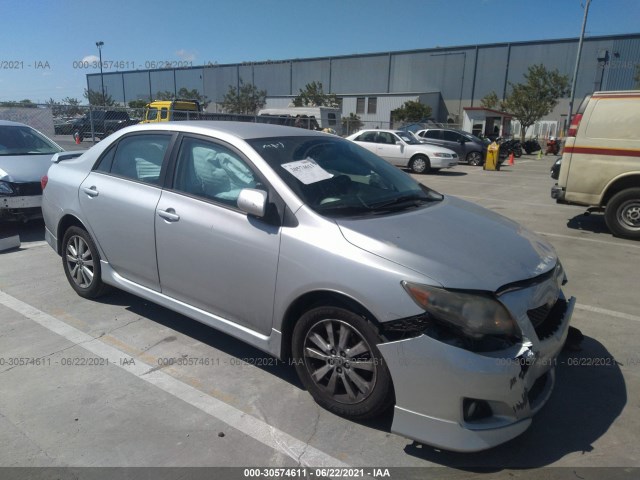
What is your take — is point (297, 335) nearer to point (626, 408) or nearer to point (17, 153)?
point (626, 408)

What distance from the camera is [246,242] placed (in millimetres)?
3057

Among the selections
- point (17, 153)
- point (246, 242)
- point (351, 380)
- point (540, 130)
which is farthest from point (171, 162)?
point (540, 130)

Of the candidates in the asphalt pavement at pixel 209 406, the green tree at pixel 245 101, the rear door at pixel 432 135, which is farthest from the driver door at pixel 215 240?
the green tree at pixel 245 101

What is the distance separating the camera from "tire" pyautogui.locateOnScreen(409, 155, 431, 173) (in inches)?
690

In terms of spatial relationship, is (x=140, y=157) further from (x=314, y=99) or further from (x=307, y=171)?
(x=314, y=99)

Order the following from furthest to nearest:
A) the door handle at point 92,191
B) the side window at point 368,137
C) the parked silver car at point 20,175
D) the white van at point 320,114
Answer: the white van at point 320,114
the side window at point 368,137
the parked silver car at point 20,175
the door handle at point 92,191

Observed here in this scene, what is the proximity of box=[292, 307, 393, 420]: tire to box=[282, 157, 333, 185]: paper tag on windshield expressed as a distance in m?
0.93

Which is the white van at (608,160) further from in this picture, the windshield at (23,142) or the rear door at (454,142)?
the rear door at (454,142)

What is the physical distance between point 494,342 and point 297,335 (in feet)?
3.73

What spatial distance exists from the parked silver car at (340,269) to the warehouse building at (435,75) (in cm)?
3847

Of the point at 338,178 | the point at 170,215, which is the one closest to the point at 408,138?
the point at 338,178

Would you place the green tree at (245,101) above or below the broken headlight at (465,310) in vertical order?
above

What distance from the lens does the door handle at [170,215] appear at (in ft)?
11.3

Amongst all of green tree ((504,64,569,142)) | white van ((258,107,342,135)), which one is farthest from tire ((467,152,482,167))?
green tree ((504,64,569,142))
